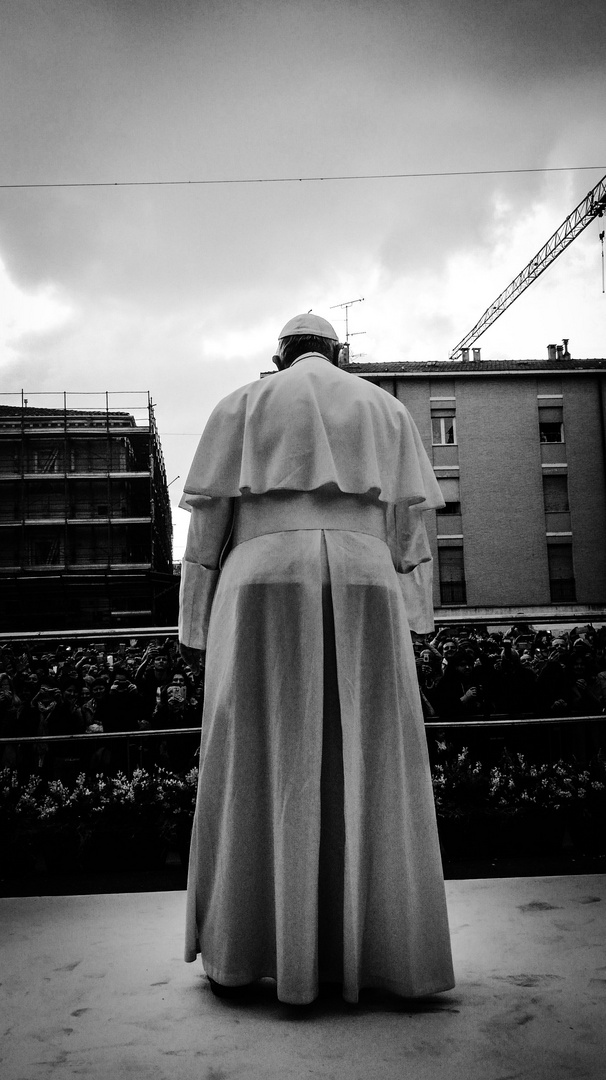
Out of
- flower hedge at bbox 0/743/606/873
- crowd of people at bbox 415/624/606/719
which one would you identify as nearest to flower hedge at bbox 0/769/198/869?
flower hedge at bbox 0/743/606/873

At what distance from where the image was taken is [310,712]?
2.71 metres

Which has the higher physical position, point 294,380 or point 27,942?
point 294,380

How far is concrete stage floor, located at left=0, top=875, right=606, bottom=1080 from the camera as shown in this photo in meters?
2.20

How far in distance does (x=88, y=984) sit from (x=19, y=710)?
4.68m

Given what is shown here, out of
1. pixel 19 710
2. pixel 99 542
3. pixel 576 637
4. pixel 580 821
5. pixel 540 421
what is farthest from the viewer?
pixel 99 542

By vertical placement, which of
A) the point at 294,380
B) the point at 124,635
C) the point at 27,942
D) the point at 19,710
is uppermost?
the point at 294,380

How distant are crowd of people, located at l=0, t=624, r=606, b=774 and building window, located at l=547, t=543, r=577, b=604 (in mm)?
33076

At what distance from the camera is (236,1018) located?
2.54 metres

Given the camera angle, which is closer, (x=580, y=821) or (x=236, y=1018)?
(x=236, y=1018)

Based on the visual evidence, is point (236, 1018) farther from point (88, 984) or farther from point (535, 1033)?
point (535, 1033)

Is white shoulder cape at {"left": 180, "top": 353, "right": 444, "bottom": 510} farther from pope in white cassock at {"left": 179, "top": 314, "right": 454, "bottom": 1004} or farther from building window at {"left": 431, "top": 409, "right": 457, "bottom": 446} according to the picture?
building window at {"left": 431, "top": 409, "right": 457, "bottom": 446}

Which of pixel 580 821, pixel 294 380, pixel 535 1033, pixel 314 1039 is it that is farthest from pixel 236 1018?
pixel 580 821

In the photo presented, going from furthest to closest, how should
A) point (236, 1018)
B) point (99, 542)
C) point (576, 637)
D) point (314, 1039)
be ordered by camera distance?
1. point (99, 542)
2. point (576, 637)
3. point (236, 1018)
4. point (314, 1039)

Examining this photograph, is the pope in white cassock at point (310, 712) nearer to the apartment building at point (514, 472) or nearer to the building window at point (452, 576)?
the building window at point (452, 576)
